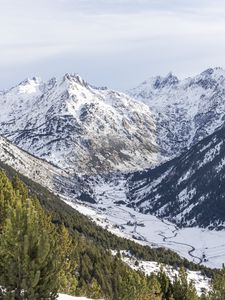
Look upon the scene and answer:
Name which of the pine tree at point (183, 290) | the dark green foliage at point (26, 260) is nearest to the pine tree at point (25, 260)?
the dark green foliage at point (26, 260)

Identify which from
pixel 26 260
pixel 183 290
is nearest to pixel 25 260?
pixel 26 260

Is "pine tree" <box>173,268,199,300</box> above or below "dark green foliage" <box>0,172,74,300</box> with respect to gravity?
above

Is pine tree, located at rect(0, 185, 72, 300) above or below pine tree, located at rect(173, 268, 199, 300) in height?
below

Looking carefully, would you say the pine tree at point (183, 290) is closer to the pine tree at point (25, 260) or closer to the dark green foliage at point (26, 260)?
the dark green foliage at point (26, 260)

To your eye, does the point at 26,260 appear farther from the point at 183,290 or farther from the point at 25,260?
the point at 183,290

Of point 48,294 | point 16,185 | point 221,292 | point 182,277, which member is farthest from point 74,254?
point 48,294

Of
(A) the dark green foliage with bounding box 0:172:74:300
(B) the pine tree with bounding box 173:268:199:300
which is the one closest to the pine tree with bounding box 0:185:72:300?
(A) the dark green foliage with bounding box 0:172:74:300

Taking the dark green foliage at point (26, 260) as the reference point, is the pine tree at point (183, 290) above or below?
above

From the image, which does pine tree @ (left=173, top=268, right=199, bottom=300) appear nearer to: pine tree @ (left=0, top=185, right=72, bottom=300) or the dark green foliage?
the dark green foliage

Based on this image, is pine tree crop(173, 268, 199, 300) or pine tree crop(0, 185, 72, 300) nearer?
pine tree crop(0, 185, 72, 300)

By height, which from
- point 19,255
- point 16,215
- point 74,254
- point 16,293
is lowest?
point 16,293

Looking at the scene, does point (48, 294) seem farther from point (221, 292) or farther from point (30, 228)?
point (221, 292)
